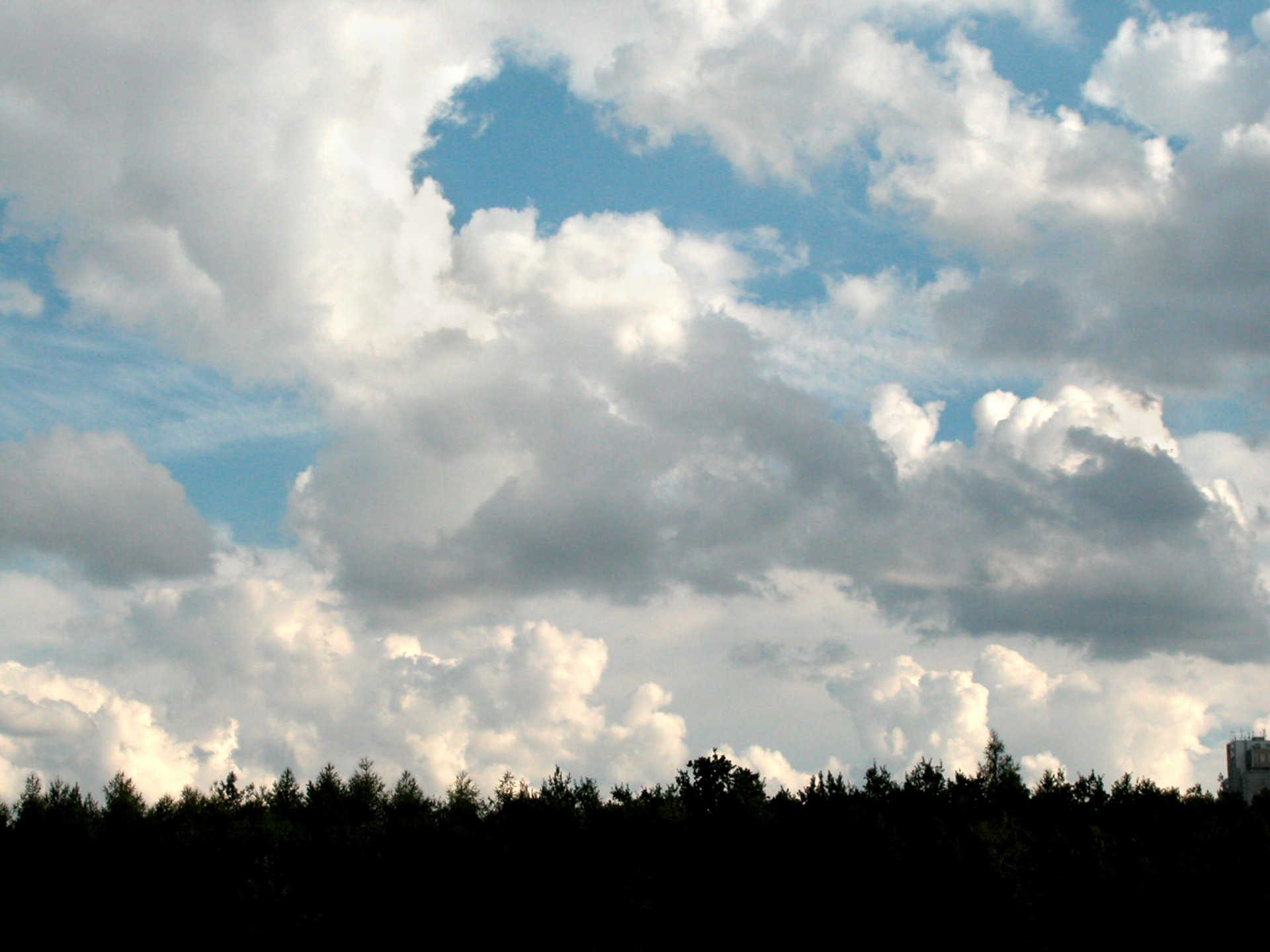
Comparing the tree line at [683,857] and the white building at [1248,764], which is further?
the white building at [1248,764]

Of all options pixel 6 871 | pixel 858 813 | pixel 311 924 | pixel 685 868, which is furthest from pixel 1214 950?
pixel 6 871

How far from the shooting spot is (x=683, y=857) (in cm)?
7538

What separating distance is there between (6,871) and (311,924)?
116 feet

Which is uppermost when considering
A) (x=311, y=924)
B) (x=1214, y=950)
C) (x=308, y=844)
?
(x=308, y=844)

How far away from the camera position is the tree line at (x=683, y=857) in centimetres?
6172

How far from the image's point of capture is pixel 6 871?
9544 cm

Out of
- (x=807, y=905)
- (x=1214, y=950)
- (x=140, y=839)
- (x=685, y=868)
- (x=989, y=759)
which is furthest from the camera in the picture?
(x=989, y=759)

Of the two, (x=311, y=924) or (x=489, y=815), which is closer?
(x=311, y=924)

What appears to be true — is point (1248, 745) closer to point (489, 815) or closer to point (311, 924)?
point (489, 815)

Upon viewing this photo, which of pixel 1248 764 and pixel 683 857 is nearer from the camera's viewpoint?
pixel 683 857

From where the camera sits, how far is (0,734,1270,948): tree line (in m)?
61.7

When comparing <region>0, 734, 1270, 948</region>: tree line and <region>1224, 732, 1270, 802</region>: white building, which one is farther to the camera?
<region>1224, 732, 1270, 802</region>: white building

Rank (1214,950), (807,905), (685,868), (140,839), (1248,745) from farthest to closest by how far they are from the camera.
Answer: (1248,745)
(140,839)
(685,868)
(807,905)
(1214,950)

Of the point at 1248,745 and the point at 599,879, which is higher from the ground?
the point at 1248,745
